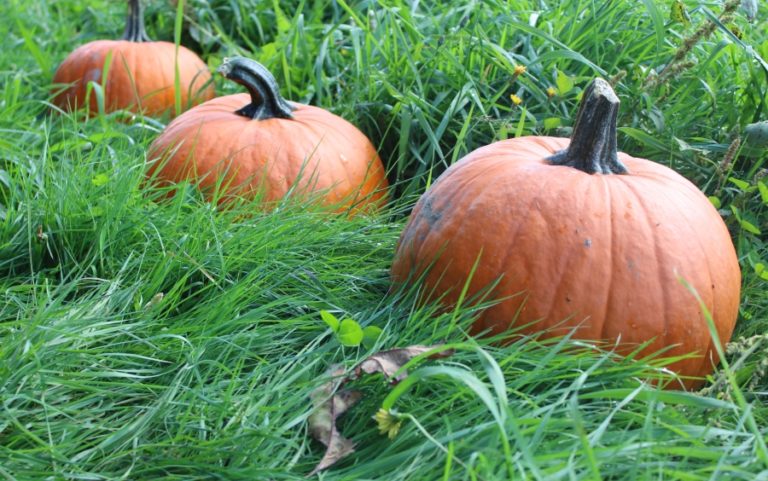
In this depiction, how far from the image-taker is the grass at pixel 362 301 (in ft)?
5.33

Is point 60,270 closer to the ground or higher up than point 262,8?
closer to the ground

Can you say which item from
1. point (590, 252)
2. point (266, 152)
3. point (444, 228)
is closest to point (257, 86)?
point (266, 152)

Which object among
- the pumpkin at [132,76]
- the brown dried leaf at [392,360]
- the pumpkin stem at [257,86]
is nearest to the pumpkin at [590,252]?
the brown dried leaf at [392,360]

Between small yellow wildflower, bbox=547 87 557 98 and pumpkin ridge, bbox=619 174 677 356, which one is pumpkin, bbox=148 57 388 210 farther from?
pumpkin ridge, bbox=619 174 677 356

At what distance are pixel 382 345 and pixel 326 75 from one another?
77.9 inches

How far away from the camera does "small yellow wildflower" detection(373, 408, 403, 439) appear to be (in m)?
1.64

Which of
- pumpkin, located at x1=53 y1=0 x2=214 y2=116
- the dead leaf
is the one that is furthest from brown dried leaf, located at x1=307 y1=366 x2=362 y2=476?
pumpkin, located at x1=53 y1=0 x2=214 y2=116

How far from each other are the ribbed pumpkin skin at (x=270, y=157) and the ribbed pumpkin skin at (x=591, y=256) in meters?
0.75

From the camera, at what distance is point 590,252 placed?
199cm

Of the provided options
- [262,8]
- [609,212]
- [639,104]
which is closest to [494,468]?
[609,212]

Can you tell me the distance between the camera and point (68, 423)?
1.74 meters

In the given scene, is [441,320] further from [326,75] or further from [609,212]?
[326,75]

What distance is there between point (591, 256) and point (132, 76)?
2.63 m

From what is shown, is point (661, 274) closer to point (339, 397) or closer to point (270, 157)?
point (339, 397)
